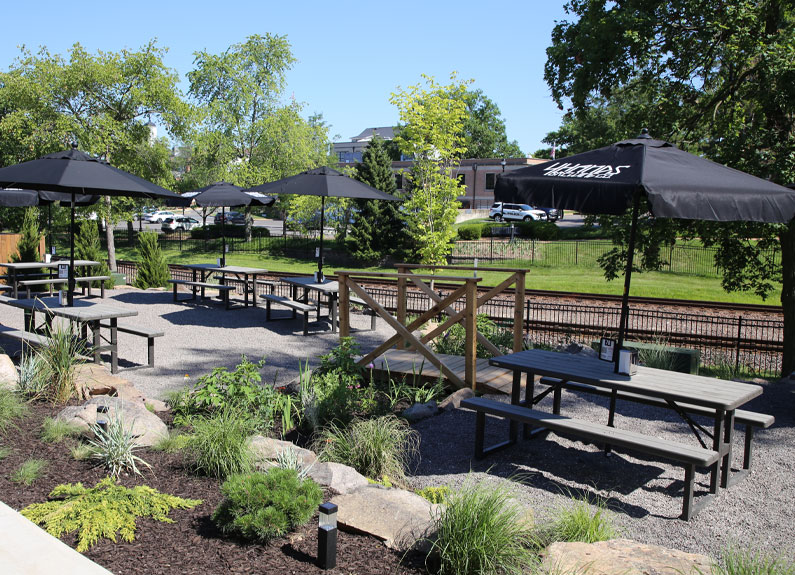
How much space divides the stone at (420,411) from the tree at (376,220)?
2364 cm

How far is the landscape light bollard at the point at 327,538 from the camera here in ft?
11.4

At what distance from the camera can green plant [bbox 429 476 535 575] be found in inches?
137

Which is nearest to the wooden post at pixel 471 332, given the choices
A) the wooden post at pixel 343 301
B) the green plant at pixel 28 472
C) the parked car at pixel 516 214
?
the wooden post at pixel 343 301

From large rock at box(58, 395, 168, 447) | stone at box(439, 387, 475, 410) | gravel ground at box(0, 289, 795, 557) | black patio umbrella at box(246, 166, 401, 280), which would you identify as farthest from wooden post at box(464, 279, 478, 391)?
black patio umbrella at box(246, 166, 401, 280)

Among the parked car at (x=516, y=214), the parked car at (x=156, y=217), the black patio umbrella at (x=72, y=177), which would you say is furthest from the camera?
the parked car at (x=156, y=217)

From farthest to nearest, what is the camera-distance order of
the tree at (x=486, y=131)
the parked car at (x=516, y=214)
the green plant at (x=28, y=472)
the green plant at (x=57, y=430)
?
the tree at (x=486, y=131) < the parked car at (x=516, y=214) < the green plant at (x=57, y=430) < the green plant at (x=28, y=472)

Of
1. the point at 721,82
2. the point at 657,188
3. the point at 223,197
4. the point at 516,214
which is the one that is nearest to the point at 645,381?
the point at 657,188

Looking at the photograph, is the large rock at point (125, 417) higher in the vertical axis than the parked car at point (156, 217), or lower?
lower

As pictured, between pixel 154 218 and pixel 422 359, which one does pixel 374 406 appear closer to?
pixel 422 359

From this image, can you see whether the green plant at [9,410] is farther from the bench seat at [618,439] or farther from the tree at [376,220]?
the tree at [376,220]

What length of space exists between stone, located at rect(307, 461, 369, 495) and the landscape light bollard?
102 cm

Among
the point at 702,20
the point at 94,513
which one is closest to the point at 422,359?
the point at 94,513

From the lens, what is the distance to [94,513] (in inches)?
151

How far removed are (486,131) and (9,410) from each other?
82.2 m
